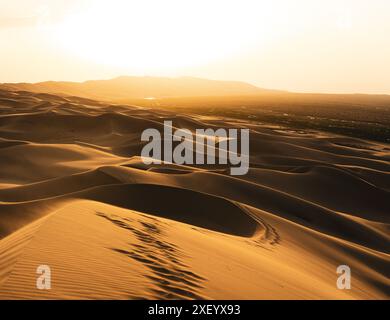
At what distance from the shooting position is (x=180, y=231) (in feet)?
18.0

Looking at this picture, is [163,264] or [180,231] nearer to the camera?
[163,264]

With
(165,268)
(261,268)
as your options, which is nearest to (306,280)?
(261,268)

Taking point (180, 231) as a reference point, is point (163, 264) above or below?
above

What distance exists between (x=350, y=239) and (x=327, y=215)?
3.26 ft

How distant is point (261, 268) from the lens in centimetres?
461

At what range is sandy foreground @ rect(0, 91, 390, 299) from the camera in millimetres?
3371

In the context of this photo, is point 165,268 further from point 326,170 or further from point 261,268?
point 326,170

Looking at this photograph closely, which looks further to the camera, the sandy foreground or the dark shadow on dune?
the sandy foreground

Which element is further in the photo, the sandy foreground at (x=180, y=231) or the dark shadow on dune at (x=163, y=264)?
the sandy foreground at (x=180, y=231)

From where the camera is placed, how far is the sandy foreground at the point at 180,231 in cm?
337

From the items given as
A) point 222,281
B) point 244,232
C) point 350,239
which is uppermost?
point 222,281

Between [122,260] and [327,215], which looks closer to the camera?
[122,260]
